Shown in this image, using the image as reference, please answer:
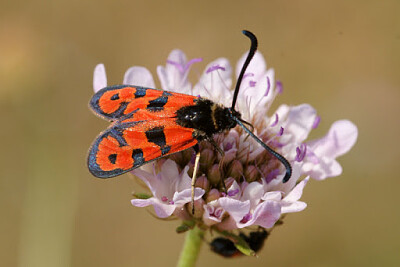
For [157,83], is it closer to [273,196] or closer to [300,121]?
[300,121]

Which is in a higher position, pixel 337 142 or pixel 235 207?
pixel 337 142

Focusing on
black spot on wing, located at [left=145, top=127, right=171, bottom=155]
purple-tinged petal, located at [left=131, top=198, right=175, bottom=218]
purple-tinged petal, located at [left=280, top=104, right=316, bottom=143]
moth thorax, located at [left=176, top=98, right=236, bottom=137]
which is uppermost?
purple-tinged petal, located at [left=280, top=104, right=316, bottom=143]

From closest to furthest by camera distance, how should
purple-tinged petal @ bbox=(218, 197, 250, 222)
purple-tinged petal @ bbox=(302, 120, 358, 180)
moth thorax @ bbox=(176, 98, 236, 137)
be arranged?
purple-tinged petal @ bbox=(218, 197, 250, 222), moth thorax @ bbox=(176, 98, 236, 137), purple-tinged petal @ bbox=(302, 120, 358, 180)

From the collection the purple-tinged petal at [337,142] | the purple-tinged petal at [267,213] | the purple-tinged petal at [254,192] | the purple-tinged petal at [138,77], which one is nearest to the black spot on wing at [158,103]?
the purple-tinged petal at [138,77]

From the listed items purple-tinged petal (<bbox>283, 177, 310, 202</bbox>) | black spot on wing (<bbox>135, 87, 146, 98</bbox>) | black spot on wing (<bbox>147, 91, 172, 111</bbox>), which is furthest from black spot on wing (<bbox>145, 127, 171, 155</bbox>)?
purple-tinged petal (<bbox>283, 177, 310, 202</bbox>)

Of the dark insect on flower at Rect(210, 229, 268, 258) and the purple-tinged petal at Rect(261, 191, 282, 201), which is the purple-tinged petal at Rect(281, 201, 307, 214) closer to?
the purple-tinged petal at Rect(261, 191, 282, 201)

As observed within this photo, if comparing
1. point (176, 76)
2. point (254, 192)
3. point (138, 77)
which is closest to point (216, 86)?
point (176, 76)

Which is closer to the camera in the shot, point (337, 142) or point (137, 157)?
point (137, 157)
